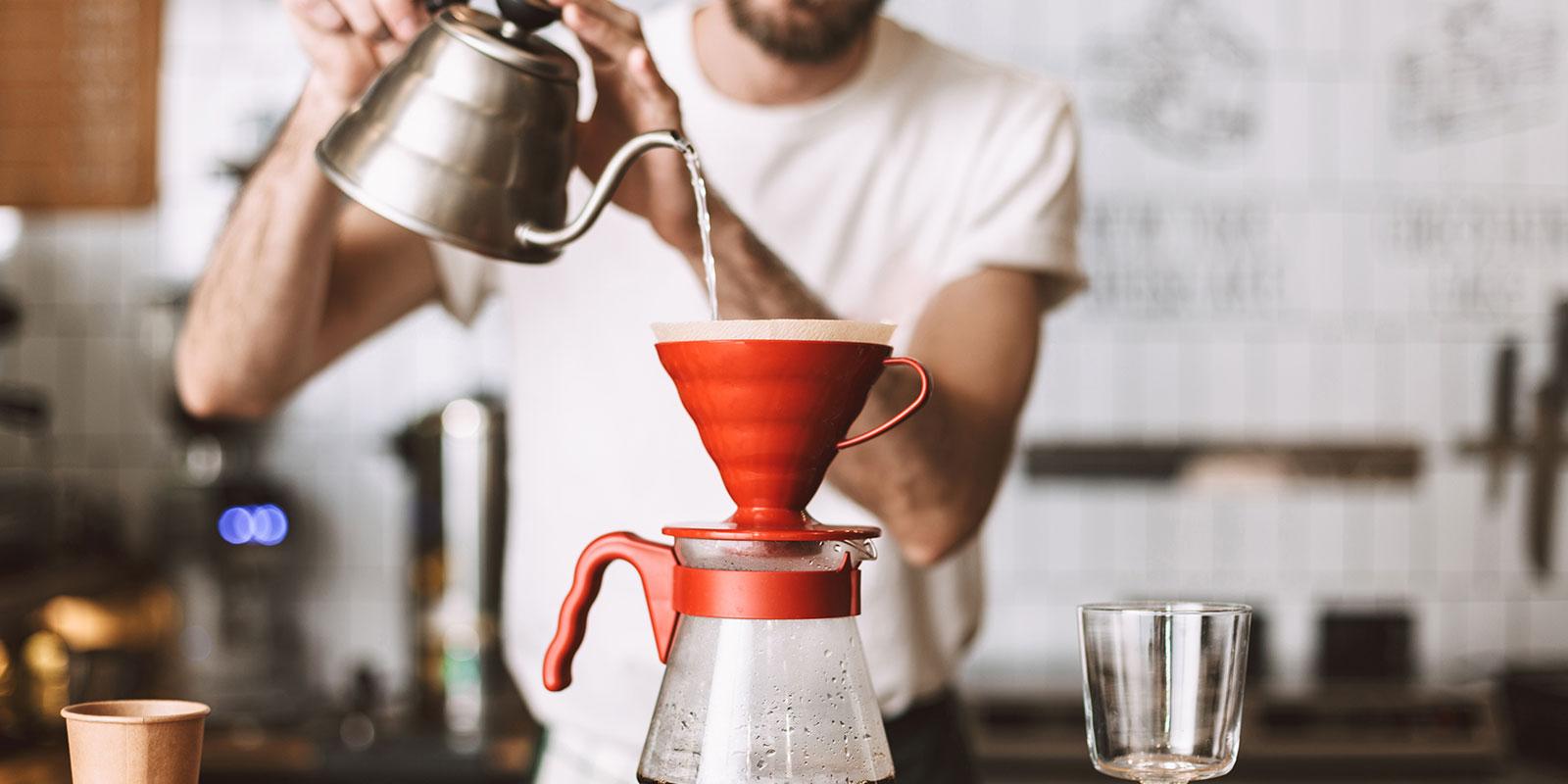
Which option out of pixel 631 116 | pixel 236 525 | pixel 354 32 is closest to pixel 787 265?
pixel 631 116

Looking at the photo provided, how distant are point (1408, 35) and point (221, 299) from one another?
250cm

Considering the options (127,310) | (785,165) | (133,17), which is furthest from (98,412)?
(785,165)

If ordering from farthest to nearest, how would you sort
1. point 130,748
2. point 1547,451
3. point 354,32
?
point 1547,451, point 354,32, point 130,748

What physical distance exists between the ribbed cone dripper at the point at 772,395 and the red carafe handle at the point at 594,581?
5cm

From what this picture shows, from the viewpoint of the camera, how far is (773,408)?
30.5 inches

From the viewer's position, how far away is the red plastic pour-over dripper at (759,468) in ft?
2.51

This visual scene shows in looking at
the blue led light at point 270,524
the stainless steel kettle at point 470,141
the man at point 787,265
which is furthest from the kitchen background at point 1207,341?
the stainless steel kettle at point 470,141

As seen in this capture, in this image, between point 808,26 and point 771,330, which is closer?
point 771,330

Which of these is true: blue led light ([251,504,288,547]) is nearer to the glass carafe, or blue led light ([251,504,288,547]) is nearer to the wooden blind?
the wooden blind

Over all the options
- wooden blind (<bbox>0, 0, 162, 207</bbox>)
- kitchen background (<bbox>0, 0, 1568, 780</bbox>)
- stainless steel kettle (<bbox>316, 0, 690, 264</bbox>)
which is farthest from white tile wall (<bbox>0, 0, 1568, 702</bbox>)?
stainless steel kettle (<bbox>316, 0, 690, 264</bbox>)

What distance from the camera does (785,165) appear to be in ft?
4.92

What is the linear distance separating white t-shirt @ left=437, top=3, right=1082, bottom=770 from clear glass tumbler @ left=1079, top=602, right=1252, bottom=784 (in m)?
0.61

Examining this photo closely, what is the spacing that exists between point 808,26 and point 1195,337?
182 cm

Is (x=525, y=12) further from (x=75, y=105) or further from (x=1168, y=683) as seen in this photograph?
(x=75, y=105)
